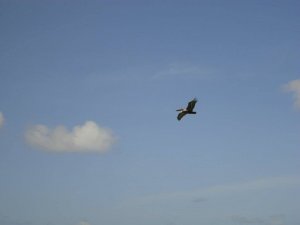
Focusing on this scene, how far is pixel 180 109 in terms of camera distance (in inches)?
3787
